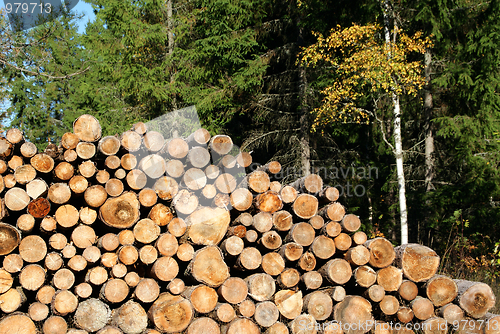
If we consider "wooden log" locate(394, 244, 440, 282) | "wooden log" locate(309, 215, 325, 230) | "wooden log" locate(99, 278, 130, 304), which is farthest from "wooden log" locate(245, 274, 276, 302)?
"wooden log" locate(394, 244, 440, 282)

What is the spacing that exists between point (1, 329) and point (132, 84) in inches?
360

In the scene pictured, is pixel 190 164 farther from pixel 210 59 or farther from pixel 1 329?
pixel 210 59

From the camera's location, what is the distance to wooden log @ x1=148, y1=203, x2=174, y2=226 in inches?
193

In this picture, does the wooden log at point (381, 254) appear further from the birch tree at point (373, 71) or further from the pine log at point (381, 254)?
the birch tree at point (373, 71)

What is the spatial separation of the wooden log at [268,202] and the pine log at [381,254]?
1260 millimetres

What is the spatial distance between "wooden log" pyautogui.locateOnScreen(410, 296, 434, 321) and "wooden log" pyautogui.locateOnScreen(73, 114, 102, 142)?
4.37 metres

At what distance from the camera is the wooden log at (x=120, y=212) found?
4711 millimetres

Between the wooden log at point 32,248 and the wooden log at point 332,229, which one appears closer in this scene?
the wooden log at point 32,248

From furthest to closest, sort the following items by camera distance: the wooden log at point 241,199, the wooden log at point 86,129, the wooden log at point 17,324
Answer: the wooden log at point 241,199
the wooden log at point 86,129
the wooden log at point 17,324

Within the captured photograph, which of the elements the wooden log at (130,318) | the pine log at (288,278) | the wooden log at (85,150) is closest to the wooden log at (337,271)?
the pine log at (288,278)

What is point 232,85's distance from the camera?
11.8m

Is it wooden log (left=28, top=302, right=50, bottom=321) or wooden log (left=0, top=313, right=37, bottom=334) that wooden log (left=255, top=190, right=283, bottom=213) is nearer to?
wooden log (left=28, top=302, right=50, bottom=321)

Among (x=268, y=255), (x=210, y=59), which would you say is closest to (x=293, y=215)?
(x=268, y=255)

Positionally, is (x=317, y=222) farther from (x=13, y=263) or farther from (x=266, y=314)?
(x=13, y=263)
